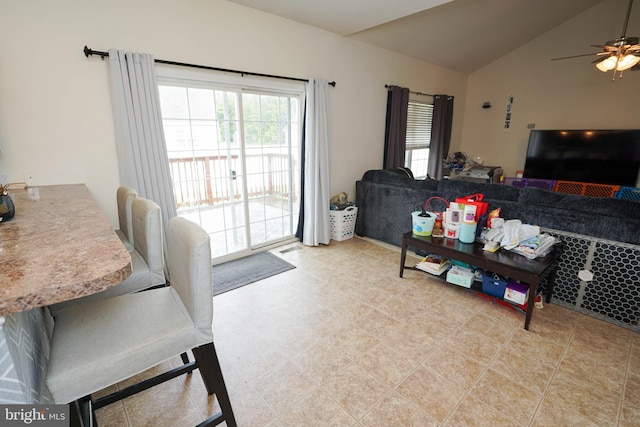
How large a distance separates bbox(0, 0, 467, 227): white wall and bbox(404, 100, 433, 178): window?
2432 mm

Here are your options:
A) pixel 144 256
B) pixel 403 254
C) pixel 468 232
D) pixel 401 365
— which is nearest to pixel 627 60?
pixel 468 232

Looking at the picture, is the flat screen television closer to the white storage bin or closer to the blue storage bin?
the white storage bin

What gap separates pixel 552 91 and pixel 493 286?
15.2 ft

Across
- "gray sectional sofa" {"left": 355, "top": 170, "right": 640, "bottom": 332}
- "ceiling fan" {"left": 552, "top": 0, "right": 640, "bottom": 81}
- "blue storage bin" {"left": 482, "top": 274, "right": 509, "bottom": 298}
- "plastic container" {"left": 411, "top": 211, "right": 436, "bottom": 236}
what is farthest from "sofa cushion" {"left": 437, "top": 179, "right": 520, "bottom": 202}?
"ceiling fan" {"left": 552, "top": 0, "right": 640, "bottom": 81}

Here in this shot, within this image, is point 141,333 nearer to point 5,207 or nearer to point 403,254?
point 5,207

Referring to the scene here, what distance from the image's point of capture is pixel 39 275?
0.74 meters

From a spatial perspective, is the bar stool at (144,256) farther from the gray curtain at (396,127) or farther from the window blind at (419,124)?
the window blind at (419,124)

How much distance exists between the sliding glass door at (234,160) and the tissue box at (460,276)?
6.68 ft

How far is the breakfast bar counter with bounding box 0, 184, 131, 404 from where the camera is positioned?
0.69 m

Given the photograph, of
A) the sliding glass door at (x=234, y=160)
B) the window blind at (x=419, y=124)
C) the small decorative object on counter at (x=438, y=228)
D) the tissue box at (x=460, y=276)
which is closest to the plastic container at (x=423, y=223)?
the small decorative object on counter at (x=438, y=228)

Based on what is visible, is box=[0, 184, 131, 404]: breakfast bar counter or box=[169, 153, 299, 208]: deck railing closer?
box=[0, 184, 131, 404]: breakfast bar counter

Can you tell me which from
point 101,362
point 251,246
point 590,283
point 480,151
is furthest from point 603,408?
point 480,151

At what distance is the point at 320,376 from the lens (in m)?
1.79

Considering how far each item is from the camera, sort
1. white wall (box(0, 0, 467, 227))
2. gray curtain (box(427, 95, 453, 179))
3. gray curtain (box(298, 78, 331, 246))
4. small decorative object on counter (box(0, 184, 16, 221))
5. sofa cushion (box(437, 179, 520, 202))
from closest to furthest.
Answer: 1. small decorative object on counter (box(0, 184, 16, 221))
2. white wall (box(0, 0, 467, 227))
3. sofa cushion (box(437, 179, 520, 202))
4. gray curtain (box(298, 78, 331, 246))
5. gray curtain (box(427, 95, 453, 179))
